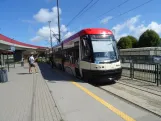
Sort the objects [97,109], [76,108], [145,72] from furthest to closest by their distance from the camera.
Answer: [145,72]
[76,108]
[97,109]

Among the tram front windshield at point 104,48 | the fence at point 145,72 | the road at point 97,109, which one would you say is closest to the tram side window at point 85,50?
the tram front windshield at point 104,48

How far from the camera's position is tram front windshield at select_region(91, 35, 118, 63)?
12.6m

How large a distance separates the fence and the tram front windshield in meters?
2.01

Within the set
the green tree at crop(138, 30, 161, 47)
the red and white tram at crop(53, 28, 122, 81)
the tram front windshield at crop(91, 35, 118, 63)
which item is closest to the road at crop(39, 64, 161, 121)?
the red and white tram at crop(53, 28, 122, 81)

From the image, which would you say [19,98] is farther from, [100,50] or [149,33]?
[149,33]

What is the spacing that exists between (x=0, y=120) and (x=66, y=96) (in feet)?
11.1

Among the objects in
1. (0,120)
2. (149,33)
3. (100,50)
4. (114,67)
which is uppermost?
(149,33)

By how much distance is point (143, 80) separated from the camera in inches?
531

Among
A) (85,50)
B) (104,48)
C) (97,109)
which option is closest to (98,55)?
(104,48)

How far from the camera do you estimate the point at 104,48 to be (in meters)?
12.9

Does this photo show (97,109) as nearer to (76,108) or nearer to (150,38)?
(76,108)

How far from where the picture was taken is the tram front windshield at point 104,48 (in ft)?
41.5

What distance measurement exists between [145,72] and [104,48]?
2.98 metres

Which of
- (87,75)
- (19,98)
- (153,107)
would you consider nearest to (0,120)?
(19,98)
